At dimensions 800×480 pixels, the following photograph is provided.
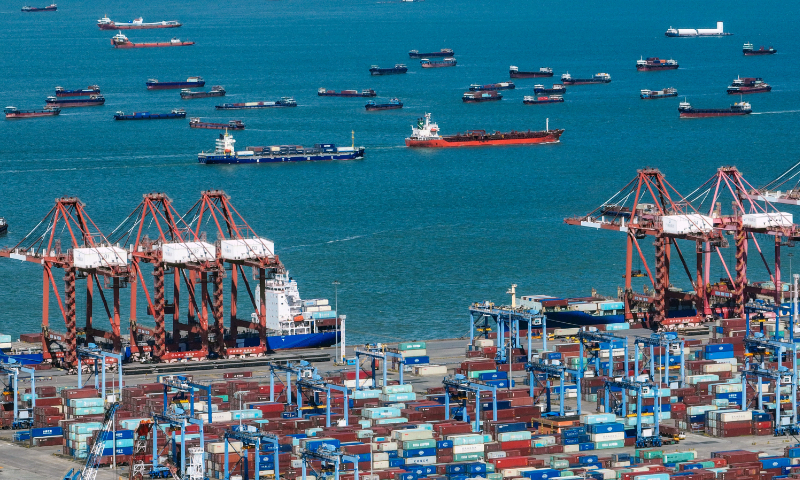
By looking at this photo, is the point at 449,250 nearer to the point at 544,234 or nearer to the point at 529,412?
the point at 544,234

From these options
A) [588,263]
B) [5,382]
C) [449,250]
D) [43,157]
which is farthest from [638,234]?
[43,157]

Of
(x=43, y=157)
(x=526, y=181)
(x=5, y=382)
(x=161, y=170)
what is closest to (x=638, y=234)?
(x=5, y=382)

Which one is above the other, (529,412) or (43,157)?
(43,157)

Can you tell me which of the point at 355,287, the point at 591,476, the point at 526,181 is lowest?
the point at 591,476

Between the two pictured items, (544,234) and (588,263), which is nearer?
(588,263)

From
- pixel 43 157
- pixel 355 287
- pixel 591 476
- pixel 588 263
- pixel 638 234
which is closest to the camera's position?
pixel 591 476

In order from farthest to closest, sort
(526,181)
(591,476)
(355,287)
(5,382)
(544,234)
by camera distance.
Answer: (526,181), (544,234), (355,287), (5,382), (591,476)

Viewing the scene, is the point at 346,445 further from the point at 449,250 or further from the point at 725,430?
the point at 449,250
